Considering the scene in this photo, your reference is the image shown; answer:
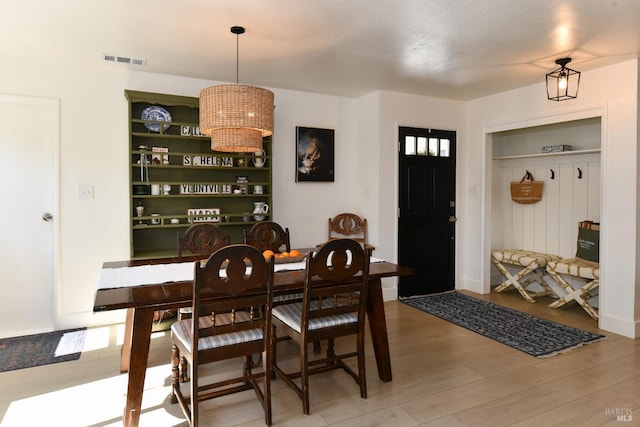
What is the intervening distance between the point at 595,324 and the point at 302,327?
315 centimetres

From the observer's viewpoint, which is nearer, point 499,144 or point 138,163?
point 138,163

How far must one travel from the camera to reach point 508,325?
3756 millimetres

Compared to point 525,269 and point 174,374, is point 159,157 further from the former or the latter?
point 525,269

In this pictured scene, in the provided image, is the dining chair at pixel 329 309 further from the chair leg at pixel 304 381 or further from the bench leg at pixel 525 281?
the bench leg at pixel 525 281

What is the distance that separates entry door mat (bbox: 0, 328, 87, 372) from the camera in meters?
2.95

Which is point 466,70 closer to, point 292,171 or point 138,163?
point 292,171

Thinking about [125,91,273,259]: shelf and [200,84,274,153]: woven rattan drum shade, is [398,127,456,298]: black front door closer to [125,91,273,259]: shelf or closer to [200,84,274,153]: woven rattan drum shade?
[125,91,273,259]: shelf

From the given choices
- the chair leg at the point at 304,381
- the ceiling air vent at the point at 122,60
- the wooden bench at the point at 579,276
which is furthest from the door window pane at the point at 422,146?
the chair leg at the point at 304,381

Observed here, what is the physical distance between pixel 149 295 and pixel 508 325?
10.5ft

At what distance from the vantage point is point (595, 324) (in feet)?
12.5

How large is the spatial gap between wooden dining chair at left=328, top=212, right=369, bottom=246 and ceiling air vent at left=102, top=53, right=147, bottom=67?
8.40 ft

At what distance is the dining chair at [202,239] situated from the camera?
10.4 ft

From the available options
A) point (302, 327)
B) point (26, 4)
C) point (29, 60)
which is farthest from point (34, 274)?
point (302, 327)

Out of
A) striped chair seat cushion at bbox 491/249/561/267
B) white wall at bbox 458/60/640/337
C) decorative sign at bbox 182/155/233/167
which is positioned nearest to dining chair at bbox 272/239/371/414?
decorative sign at bbox 182/155/233/167
